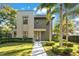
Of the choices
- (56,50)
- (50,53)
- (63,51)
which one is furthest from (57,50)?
(50,53)

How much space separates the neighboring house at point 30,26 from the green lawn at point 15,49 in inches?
23.8

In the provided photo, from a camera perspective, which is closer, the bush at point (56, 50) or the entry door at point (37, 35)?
the bush at point (56, 50)

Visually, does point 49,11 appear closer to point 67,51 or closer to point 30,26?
point 30,26

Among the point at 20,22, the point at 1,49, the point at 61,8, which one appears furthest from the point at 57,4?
the point at 1,49

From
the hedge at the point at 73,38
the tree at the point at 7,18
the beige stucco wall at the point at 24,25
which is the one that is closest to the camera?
the tree at the point at 7,18

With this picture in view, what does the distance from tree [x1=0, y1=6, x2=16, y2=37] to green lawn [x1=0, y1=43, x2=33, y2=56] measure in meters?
0.87

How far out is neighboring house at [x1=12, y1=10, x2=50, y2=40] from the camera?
13.0 metres

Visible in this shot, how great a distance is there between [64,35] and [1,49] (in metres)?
3.66

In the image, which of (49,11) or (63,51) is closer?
(63,51)

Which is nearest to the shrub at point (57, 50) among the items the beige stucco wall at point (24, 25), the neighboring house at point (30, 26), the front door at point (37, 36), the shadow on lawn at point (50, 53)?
the shadow on lawn at point (50, 53)

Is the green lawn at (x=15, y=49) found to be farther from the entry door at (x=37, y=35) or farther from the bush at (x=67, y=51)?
the bush at (x=67, y=51)

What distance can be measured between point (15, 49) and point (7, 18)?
1.86 meters

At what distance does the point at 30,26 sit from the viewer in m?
13.2

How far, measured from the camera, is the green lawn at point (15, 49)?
39.5ft
